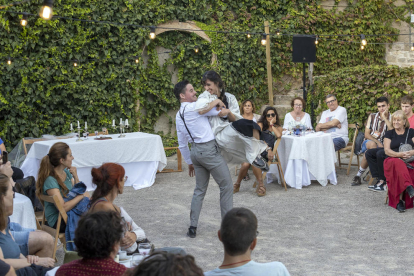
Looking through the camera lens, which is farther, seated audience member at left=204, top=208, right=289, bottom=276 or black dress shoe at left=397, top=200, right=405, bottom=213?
black dress shoe at left=397, top=200, right=405, bottom=213

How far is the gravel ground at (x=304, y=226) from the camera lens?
402cm

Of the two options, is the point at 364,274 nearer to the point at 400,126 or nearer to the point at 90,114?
the point at 400,126

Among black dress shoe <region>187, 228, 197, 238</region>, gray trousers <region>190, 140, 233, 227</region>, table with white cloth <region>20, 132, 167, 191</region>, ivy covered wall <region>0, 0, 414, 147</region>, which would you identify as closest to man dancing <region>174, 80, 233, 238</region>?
gray trousers <region>190, 140, 233, 227</region>

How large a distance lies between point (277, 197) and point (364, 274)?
8.83 ft

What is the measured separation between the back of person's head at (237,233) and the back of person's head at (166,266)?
745 millimetres

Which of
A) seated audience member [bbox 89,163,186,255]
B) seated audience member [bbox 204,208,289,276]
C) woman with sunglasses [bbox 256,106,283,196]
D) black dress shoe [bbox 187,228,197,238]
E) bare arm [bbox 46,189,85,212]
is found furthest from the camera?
woman with sunglasses [bbox 256,106,283,196]

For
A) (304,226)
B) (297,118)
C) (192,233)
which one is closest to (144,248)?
(192,233)

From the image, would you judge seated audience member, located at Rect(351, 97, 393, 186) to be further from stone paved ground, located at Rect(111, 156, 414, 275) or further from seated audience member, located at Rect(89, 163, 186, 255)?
seated audience member, located at Rect(89, 163, 186, 255)

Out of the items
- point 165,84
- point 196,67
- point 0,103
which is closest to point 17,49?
point 0,103

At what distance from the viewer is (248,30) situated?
35.5 feet

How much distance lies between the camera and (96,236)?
2117 mm

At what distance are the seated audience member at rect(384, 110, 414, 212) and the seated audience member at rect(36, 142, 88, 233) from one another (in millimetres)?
3615

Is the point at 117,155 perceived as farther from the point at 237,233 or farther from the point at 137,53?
the point at 237,233

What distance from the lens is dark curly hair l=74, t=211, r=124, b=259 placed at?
2.11 m
